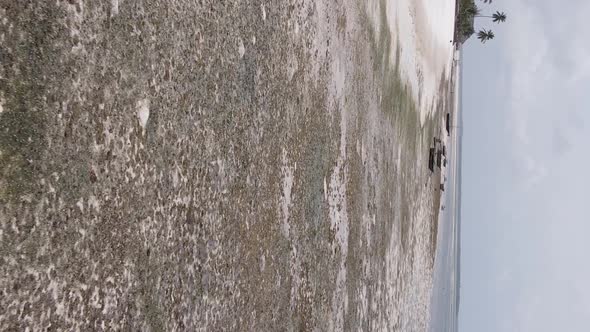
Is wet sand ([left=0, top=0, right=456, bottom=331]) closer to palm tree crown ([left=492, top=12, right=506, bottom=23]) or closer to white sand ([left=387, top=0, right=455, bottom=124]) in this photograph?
white sand ([left=387, top=0, right=455, bottom=124])

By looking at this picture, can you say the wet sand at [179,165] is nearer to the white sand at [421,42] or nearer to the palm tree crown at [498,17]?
the white sand at [421,42]

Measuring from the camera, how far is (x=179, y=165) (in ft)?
12.1

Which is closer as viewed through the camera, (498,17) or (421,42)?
(421,42)

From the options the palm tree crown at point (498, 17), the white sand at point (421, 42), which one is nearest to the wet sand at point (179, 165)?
the white sand at point (421, 42)

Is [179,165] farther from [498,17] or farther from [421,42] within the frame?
[498,17]

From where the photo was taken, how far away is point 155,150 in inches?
135

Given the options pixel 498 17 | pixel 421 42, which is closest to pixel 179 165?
pixel 421 42

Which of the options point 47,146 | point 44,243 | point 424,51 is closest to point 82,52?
point 47,146

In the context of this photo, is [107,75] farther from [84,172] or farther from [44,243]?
[44,243]

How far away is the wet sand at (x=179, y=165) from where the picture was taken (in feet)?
8.36

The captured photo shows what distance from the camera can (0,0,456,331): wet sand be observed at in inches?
100

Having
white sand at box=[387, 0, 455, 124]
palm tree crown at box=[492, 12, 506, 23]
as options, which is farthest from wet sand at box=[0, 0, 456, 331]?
palm tree crown at box=[492, 12, 506, 23]

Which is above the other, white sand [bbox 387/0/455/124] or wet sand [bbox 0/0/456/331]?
white sand [bbox 387/0/455/124]

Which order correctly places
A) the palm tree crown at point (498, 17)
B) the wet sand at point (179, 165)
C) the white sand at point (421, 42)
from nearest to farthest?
the wet sand at point (179, 165)
the white sand at point (421, 42)
the palm tree crown at point (498, 17)
